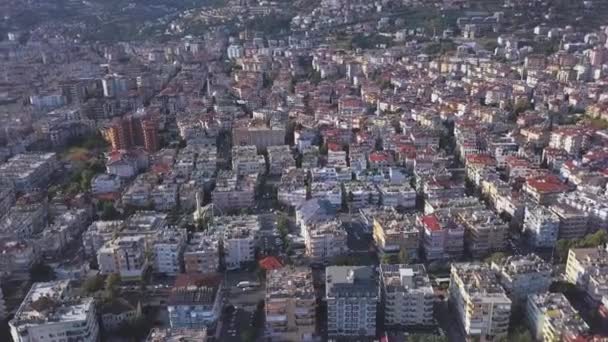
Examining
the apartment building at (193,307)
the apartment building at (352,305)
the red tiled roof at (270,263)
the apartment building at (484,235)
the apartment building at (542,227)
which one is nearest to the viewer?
the apartment building at (352,305)

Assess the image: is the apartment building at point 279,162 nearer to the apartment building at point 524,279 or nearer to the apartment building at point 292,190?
the apartment building at point 292,190

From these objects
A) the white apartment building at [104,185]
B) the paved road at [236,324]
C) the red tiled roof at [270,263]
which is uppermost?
the white apartment building at [104,185]

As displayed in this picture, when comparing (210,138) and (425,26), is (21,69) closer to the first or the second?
(210,138)

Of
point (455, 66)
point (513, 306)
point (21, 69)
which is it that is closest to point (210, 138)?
point (513, 306)

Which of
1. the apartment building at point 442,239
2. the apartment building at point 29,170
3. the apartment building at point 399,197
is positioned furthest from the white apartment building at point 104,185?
the apartment building at point 442,239

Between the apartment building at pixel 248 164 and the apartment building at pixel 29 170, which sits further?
the apartment building at pixel 248 164

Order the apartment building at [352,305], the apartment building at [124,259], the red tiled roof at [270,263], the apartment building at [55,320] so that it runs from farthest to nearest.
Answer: the apartment building at [124,259] → the red tiled roof at [270,263] → the apartment building at [352,305] → the apartment building at [55,320]

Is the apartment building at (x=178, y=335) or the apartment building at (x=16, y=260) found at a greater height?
the apartment building at (x=178, y=335)
